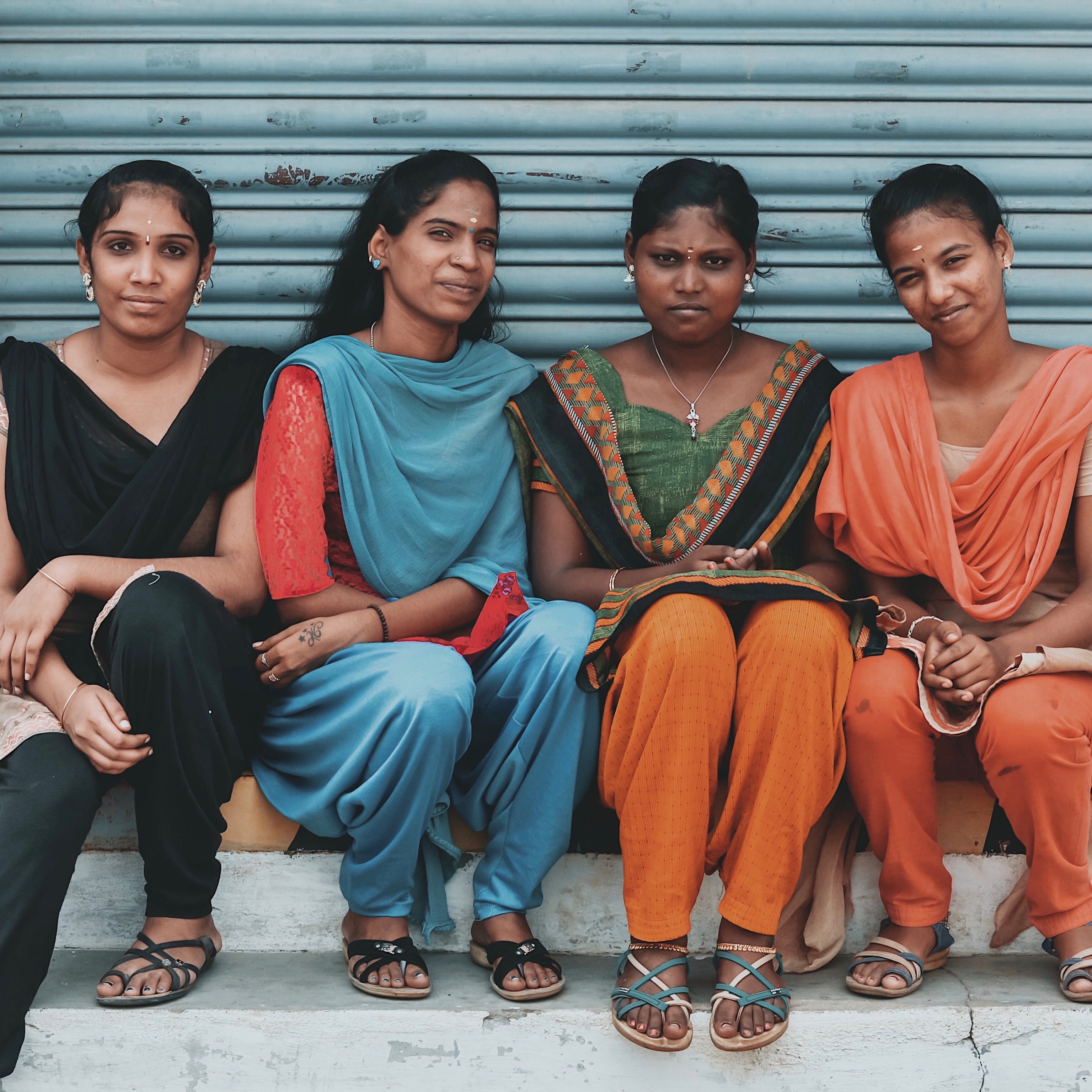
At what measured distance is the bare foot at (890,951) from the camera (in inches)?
93.2

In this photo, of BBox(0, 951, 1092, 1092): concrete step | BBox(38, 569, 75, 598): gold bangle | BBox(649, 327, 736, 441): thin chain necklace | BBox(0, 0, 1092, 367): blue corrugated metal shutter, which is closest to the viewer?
BBox(0, 951, 1092, 1092): concrete step

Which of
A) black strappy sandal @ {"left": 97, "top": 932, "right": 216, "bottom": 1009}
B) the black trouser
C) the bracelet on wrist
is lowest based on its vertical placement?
black strappy sandal @ {"left": 97, "top": 932, "right": 216, "bottom": 1009}

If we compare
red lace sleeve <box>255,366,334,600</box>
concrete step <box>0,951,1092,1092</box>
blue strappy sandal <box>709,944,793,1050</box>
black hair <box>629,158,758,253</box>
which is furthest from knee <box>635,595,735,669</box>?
black hair <box>629,158,758,253</box>

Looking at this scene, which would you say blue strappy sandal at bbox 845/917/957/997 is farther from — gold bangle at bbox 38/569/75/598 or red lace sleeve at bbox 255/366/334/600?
gold bangle at bbox 38/569/75/598

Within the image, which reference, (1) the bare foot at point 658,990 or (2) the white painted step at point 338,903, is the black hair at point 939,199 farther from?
(1) the bare foot at point 658,990

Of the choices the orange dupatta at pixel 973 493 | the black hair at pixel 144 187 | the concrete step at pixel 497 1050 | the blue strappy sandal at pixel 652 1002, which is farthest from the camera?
the black hair at pixel 144 187

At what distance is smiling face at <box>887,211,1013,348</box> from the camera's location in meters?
2.67

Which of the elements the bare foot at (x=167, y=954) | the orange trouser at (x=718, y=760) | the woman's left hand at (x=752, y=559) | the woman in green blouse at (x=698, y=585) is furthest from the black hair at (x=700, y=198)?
the bare foot at (x=167, y=954)

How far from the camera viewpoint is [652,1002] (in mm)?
2219

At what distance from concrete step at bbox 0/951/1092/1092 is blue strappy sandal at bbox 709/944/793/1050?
74 millimetres

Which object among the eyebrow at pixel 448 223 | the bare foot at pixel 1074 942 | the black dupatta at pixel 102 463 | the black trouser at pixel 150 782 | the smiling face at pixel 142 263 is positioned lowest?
the bare foot at pixel 1074 942

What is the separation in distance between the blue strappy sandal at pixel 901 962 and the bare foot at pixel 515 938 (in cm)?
61

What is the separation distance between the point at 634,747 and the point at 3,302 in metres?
2.35

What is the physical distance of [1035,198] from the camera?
346 centimetres
